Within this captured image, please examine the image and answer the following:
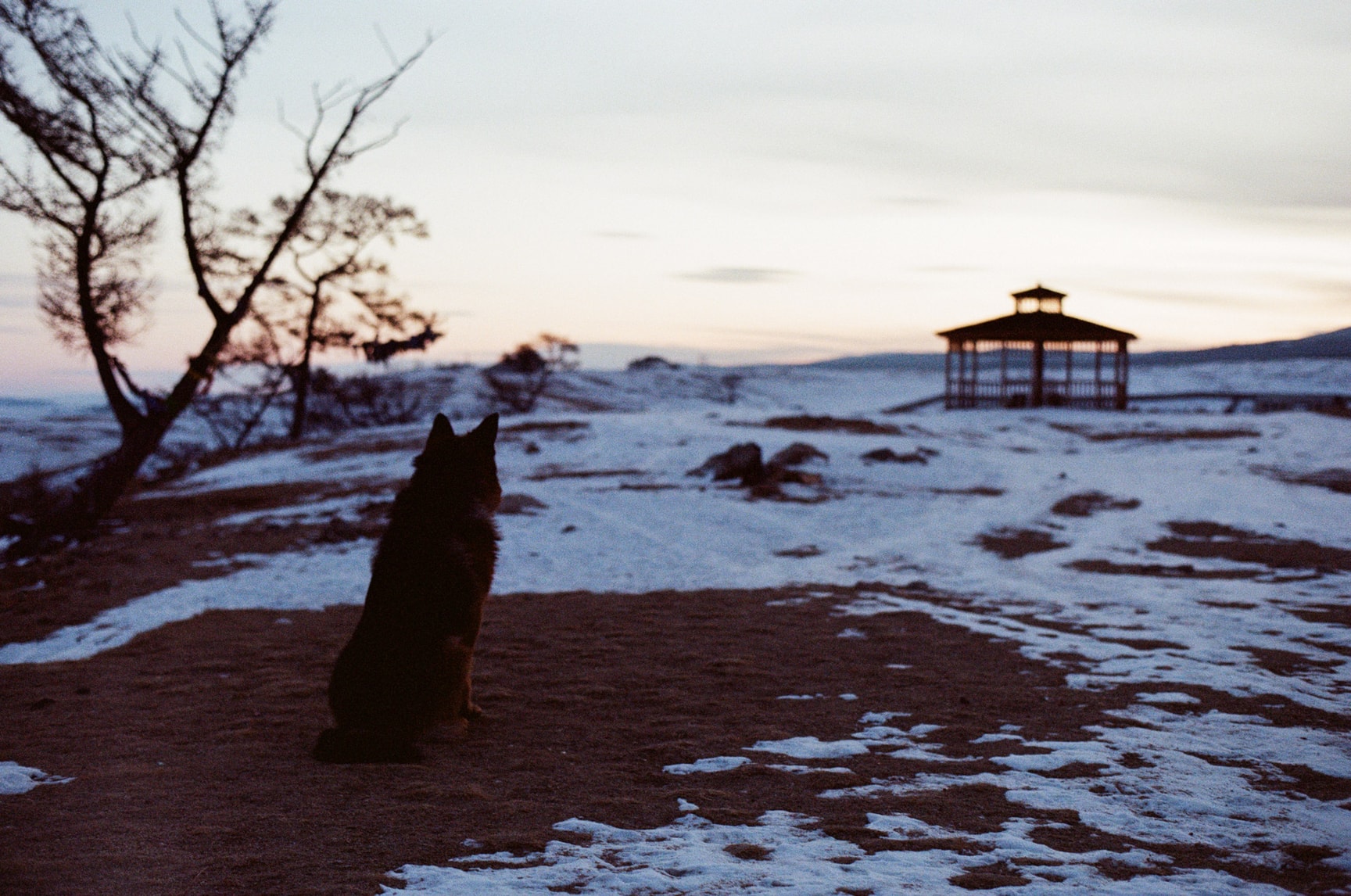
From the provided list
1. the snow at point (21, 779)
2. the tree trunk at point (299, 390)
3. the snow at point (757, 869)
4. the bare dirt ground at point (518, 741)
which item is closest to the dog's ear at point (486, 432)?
the bare dirt ground at point (518, 741)

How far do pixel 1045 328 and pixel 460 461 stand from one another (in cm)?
3773

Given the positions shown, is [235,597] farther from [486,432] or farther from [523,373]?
[523,373]

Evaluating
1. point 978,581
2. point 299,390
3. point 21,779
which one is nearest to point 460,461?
point 21,779

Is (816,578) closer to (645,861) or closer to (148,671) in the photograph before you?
(148,671)

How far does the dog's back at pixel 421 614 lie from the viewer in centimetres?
544

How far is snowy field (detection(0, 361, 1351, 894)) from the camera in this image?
4008 millimetres

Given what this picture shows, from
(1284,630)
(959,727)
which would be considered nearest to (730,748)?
(959,727)

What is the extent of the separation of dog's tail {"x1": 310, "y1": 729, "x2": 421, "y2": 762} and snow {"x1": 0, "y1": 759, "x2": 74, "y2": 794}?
1.21m

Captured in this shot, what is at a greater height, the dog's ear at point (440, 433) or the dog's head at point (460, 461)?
the dog's ear at point (440, 433)

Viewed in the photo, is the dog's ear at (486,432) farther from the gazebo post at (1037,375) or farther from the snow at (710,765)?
the gazebo post at (1037,375)

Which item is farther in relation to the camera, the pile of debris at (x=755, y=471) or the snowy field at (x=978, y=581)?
the pile of debris at (x=755, y=471)

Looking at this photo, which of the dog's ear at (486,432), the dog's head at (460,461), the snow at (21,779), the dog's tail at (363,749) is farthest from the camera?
the dog's ear at (486,432)

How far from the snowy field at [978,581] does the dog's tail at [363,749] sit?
4.45 feet

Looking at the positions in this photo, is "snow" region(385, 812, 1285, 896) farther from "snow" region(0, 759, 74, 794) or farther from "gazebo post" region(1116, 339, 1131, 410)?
"gazebo post" region(1116, 339, 1131, 410)
